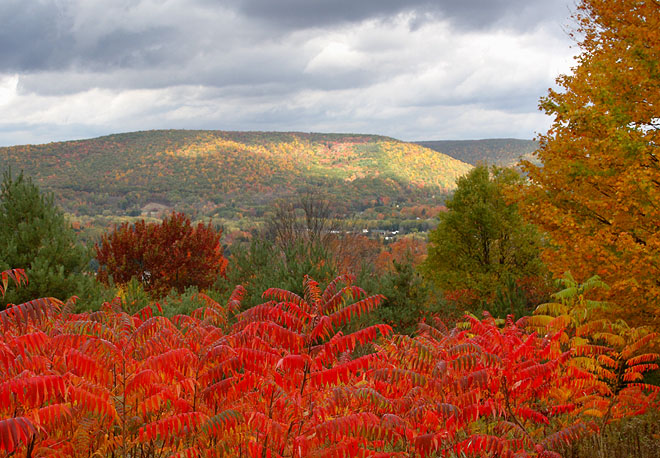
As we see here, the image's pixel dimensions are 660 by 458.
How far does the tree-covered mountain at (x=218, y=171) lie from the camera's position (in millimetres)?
130250

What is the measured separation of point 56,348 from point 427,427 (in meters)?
4.37

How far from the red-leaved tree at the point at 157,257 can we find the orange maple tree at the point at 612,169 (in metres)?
19.7

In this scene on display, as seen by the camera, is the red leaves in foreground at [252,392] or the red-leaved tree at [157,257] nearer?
the red leaves in foreground at [252,392]

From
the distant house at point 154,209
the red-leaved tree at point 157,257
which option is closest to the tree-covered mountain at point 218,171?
the distant house at point 154,209

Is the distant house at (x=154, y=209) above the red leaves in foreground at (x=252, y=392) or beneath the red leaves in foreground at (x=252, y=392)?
beneath

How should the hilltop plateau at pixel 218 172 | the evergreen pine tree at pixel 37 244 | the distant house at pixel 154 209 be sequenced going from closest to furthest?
the evergreen pine tree at pixel 37 244 → the distant house at pixel 154 209 → the hilltop plateau at pixel 218 172

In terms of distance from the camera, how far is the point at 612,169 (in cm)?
1212

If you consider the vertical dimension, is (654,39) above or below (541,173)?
above

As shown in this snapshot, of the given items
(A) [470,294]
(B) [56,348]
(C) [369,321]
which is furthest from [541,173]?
(A) [470,294]

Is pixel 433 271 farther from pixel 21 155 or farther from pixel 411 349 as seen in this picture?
pixel 21 155

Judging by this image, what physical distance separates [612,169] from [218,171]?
477 feet

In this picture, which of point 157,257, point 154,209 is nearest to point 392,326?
point 157,257

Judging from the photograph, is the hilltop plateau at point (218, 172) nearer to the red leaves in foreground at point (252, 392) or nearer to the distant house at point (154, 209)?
the distant house at point (154, 209)

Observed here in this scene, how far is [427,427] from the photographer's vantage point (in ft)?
19.3
